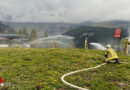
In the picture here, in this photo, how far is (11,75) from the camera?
7.32 metres

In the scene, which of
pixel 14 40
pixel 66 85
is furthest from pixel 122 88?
pixel 14 40

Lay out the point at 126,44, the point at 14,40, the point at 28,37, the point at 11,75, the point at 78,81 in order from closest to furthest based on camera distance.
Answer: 1. the point at 78,81
2. the point at 11,75
3. the point at 126,44
4. the point at 14,40
5. the point at 28,37

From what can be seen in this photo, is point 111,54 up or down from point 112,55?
up

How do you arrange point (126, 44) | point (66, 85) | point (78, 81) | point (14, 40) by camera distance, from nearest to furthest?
point (66, 85), point (78, 81), point (126, 44), point (14, 40)

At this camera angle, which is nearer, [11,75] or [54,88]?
[54,88]

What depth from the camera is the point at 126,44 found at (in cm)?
2012

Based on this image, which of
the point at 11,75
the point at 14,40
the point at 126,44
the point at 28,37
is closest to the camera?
the point at 11,75

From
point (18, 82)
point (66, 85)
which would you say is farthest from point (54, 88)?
point (18, 82)

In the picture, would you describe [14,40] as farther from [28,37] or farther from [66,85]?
[66,85]

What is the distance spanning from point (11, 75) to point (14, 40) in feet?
350

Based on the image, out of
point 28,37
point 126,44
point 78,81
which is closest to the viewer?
point 78,81

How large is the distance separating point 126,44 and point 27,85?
769 inches

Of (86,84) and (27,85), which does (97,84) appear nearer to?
(86,84)

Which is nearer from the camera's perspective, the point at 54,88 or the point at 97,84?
the point at 54,88
